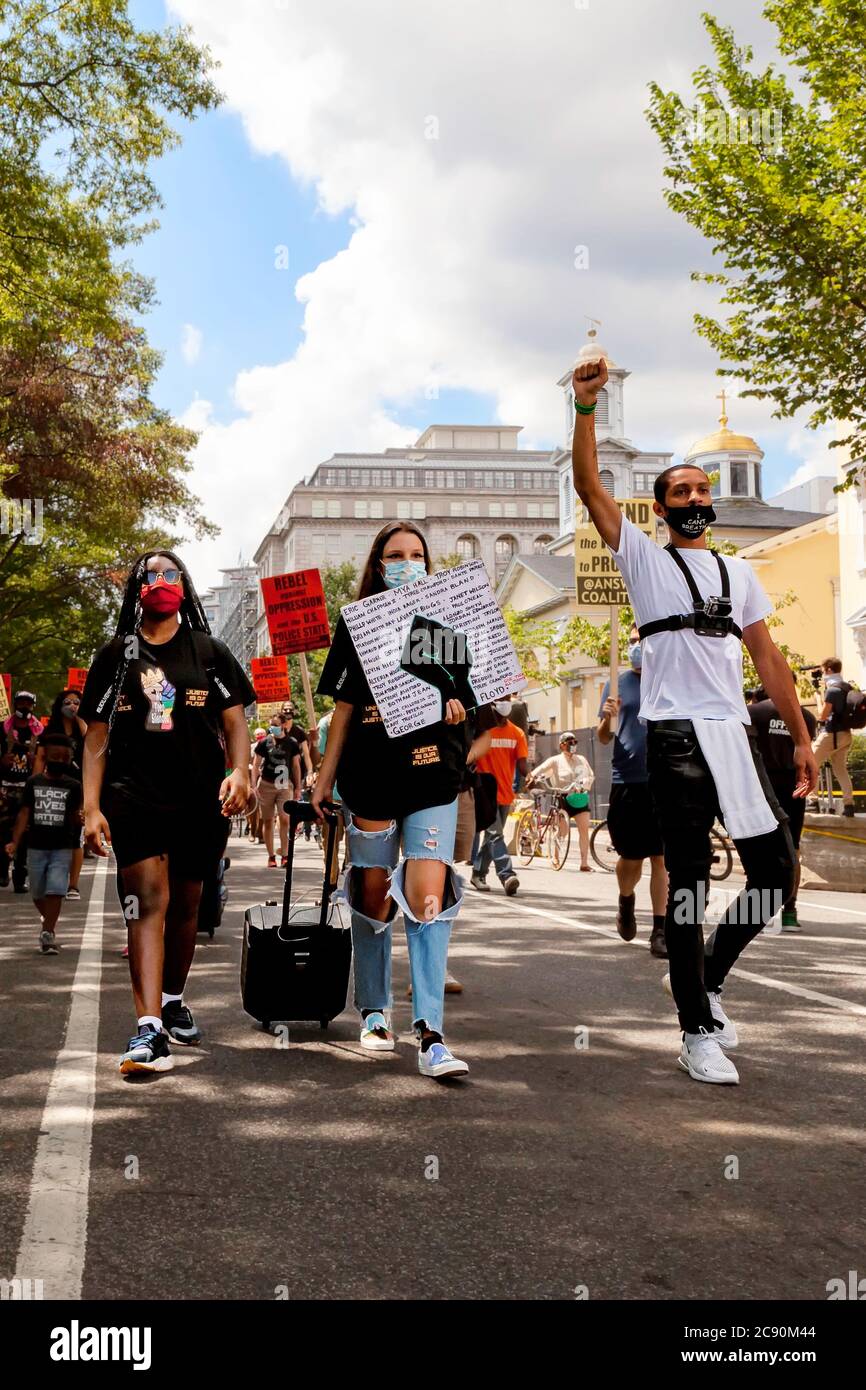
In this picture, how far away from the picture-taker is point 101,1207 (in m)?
3.53

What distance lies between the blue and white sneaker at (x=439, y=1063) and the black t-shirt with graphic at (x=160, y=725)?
1.27 m

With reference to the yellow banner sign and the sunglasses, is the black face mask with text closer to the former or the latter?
the sunglasses

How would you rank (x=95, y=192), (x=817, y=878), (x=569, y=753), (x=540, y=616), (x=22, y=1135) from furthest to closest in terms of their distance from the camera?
1. (x=540, y=616)
2. (x=569, y=753)
3. (x=95, y=192)
4. (x=817, y=878)
5. (x=22, y=1135)

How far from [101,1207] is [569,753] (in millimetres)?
16985

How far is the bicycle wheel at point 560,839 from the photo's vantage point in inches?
722

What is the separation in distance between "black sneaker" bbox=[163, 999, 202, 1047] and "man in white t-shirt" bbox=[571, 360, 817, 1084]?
1957 millimetres

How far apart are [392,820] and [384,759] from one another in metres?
0.25

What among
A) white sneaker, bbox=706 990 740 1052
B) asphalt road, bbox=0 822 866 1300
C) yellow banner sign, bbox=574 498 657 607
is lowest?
asphalt road, bbox=0 822 866 1300

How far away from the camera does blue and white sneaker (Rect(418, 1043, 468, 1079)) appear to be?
4949 mm

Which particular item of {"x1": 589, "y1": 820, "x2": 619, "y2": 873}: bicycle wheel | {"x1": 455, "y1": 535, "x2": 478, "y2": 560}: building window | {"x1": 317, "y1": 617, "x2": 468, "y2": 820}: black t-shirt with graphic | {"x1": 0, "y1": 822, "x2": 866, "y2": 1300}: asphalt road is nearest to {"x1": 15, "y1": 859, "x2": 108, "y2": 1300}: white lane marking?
{"x1": 0, "y1": 822, "x2": 866, "y2": 1300}: asphalt road

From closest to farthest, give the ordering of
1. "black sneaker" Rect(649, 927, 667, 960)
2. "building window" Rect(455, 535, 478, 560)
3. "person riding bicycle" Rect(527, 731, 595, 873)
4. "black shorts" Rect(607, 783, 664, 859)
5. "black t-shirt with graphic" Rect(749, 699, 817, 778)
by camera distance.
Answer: "black shorts" Rect(607, 783, 664, 859)
"black sneaker" Rect(649, 927, 667, 960)
"black t-shirt with graphic" Rect(749, 699, 817, 778)
"person riding bicycle" Rect(527, 731, 595, 873)
"building window" Rect(455, 535, 478, 560)
